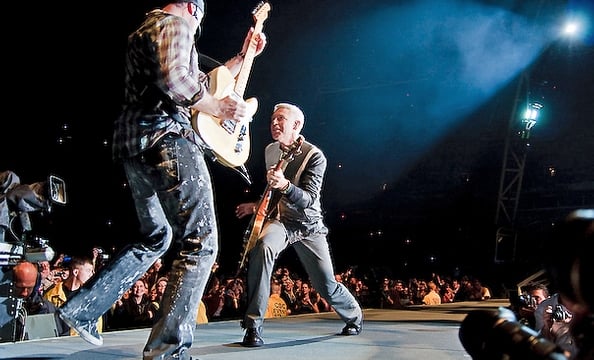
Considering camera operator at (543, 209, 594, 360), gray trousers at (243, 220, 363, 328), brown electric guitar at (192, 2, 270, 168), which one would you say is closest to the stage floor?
gray trousers at (243, 220, 363, 328)

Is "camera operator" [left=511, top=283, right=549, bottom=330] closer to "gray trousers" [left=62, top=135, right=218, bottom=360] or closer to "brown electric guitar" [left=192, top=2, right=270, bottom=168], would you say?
"brown electric guitar" [left=192, top=2, right=270, bottom=168]

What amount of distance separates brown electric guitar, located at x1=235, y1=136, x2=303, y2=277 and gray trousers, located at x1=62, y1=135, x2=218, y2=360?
130 centimetres

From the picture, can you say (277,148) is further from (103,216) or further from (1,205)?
(103,216)

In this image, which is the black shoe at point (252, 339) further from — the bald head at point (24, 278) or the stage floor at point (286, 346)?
the bald head at point (24, 278)

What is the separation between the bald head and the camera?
475 centimetres

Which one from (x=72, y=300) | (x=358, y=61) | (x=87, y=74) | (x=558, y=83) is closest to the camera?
(x=72, y=300)

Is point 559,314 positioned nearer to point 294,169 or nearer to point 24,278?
point 294,169

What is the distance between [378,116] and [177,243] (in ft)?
58.4

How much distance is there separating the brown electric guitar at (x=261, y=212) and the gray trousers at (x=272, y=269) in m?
0.06

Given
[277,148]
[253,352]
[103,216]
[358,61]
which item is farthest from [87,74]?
[253,352]

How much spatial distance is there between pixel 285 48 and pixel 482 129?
8862 millimetres

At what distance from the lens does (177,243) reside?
2.45 m

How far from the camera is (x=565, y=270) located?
941 mm

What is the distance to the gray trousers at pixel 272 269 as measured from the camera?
11.7 feet
